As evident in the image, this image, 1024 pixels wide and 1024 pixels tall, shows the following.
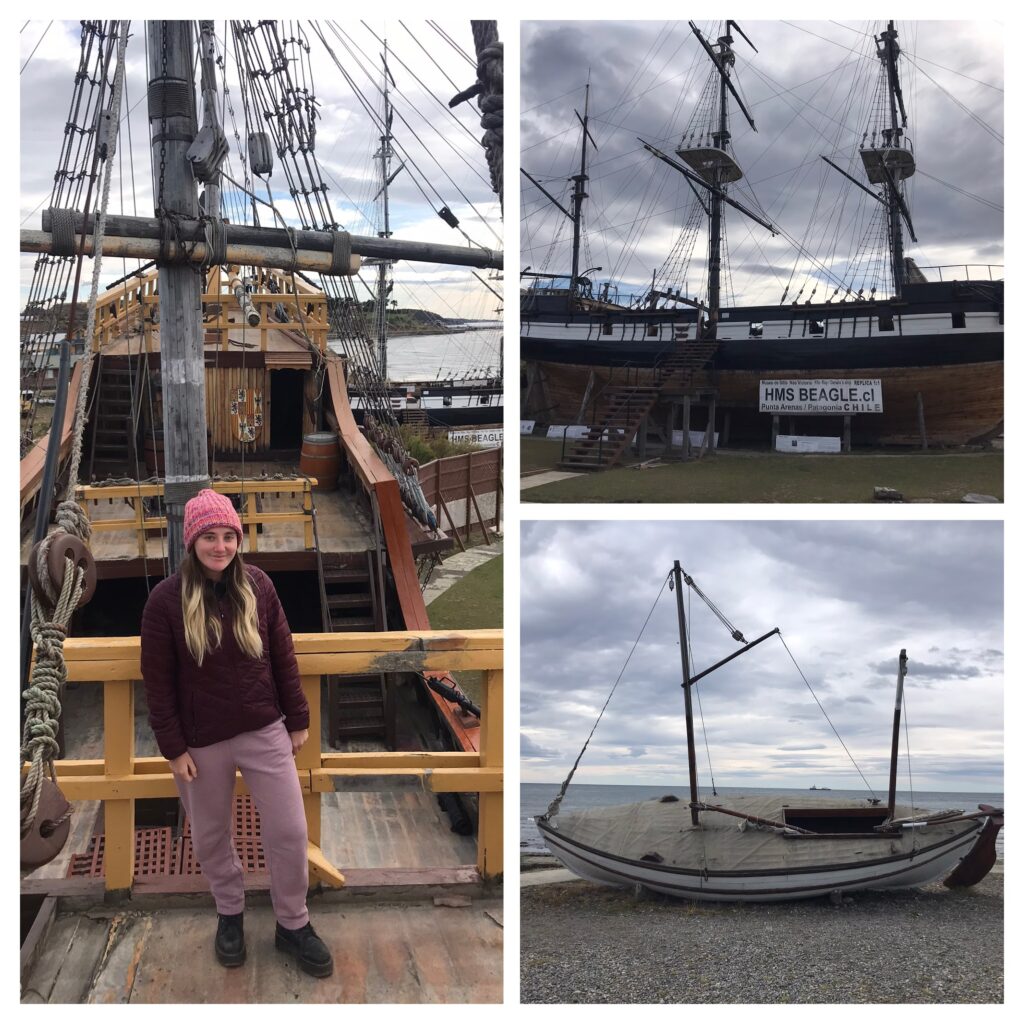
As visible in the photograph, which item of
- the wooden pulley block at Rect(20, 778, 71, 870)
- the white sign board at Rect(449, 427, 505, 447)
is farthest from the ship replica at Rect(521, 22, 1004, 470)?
the white sign board at Rect(449, 427, 505, 447)

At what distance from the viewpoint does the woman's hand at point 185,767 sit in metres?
2.36

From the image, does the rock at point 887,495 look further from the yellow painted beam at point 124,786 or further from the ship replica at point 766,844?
the yellow painted beam at point 124,786

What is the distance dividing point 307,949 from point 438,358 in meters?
49.0

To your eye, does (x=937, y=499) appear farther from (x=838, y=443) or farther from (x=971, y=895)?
(x=971, y=895)

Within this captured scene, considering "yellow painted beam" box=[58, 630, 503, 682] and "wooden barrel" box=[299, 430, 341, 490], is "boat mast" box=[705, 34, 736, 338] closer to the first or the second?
"yellow painted beam" box=[58, 630, 503, 682]

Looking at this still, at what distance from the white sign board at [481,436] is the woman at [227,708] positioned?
66.2ft

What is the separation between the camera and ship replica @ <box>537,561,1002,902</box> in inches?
149

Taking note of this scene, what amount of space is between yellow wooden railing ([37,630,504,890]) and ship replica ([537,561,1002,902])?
1.00 ft

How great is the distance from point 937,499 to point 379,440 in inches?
253

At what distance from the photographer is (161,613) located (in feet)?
7.66

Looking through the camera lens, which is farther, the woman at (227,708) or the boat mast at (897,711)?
the boat mast at (897,711)

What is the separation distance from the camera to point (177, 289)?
4840mm

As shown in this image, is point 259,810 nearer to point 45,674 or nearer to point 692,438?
point 45,674

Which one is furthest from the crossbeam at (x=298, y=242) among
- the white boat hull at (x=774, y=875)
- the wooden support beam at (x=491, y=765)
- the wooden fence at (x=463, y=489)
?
the wooden fence at (x=463, y=489)
